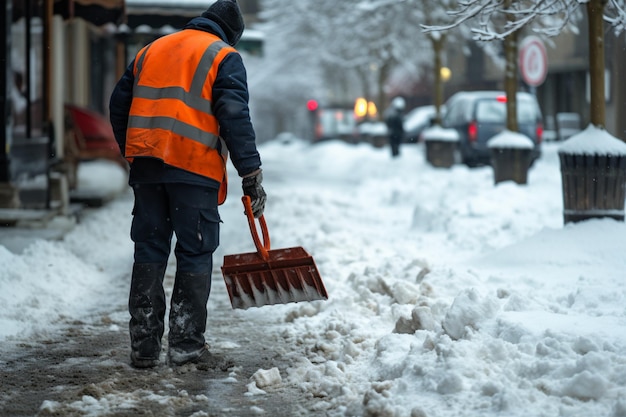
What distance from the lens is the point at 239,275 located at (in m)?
5.00

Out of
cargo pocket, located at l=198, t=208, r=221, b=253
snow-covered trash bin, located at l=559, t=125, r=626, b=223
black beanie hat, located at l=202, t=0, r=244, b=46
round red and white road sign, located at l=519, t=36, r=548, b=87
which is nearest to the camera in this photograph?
cargo pocket, located at l=198, t=208, r=221, b=253

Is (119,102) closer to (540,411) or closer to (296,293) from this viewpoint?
(296,293)

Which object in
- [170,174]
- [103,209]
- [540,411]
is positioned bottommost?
[103,209]

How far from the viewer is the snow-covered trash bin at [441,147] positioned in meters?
21.5

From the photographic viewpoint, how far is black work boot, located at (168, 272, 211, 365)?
16.0 feet

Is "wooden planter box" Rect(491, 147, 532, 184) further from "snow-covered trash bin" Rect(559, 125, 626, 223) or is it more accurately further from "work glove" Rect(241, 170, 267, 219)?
"work glove" Rect(241, 170, 267, 219)

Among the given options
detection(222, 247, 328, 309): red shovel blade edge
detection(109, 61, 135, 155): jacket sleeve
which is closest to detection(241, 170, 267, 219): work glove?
detection(222, 247, 328, 309): red shovel blade edge

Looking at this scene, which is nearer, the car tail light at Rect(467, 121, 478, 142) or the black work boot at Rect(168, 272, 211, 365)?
the black work boot at Rect(168, 272, 211, 365)

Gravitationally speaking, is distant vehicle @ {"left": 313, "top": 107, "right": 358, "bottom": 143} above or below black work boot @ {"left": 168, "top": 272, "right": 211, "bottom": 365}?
below

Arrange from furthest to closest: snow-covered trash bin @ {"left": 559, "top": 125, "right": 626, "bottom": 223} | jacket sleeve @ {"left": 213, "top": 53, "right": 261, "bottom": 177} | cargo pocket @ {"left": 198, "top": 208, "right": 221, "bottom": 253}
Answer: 1. snow-covered trash bin @ {"left": 559, "top": 125, "right": 626, "bottom": 223}
2. cargo pocket @ {"left": 198, "top": 208, "right": 221, "bottom": 253}
3. jacket sleeve @ {"left": 213, "top": 53, "right": 261, "bottom": 177}

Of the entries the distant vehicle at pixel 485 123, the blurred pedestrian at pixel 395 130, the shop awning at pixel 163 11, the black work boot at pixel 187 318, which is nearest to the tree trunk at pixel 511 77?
the shop awning at pixel 163 11

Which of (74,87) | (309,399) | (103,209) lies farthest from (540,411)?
(74,87)

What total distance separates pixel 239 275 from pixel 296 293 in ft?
1.02

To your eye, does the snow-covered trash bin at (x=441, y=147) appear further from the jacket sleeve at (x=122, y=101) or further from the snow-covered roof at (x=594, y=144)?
the jacket sleeve at (x=122, y=101)
